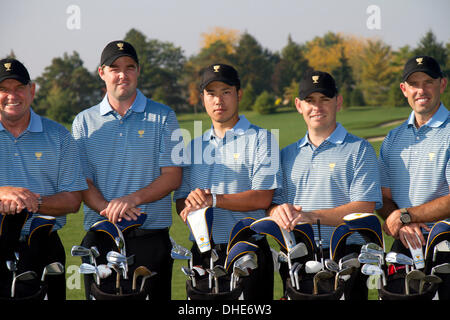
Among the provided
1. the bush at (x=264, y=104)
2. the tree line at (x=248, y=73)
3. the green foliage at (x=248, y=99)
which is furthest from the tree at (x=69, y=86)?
the bush at (x=264, y=104)

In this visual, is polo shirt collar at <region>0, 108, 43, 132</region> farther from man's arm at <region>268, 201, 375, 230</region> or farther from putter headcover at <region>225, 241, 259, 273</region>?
man's arm at <region>268, 201, 375, 230</region>

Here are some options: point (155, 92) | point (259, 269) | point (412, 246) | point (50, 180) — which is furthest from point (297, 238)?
point (155, 92)

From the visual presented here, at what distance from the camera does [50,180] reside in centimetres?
422

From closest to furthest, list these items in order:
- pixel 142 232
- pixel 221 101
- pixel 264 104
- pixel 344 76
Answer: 1. pixel 221 101
2. pixel 142 232
3. pixel 264 104
4. pixel 344 76

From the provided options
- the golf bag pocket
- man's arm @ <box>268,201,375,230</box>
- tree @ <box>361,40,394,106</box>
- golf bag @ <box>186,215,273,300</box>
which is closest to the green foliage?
tree @ <box>361,40,394,106</box>

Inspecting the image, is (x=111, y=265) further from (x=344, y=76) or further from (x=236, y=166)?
(x=344, y=76)

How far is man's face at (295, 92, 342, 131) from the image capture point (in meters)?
4.27

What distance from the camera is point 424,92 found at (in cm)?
439

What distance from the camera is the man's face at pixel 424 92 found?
4371 mm

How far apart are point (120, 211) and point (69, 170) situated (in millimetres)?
494

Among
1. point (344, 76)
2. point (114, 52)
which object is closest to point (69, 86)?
point (344, 76)

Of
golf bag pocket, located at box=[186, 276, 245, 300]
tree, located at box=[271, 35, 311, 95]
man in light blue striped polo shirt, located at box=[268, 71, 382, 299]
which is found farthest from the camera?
tree, located at box=[271, 35, 311, 95]

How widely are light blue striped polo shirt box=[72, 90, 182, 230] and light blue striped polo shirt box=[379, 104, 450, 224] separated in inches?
63.4

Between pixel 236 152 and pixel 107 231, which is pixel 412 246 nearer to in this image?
pixel 236 152
